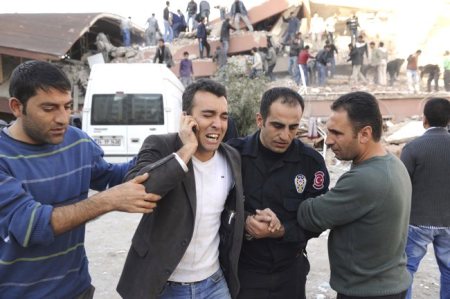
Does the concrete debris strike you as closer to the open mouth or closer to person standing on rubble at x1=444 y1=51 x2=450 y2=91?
person standing on rubble at x1=444 y1=51 x2=450 y2=91

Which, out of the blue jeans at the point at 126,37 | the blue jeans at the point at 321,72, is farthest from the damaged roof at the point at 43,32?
the blue jeans at the point at 321,72

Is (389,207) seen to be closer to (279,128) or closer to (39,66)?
(279,128)

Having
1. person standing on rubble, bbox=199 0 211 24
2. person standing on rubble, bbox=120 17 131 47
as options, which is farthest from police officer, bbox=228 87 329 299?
person standing on rubble, bbox=199 0 211 24

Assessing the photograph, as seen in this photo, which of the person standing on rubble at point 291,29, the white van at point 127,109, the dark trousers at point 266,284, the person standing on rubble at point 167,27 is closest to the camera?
the dark trousers at point 266,284

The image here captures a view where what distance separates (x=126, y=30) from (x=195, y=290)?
1992 cm

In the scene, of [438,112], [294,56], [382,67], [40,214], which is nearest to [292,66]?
[294,56]

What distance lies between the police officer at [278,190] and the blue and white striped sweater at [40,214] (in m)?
0.86

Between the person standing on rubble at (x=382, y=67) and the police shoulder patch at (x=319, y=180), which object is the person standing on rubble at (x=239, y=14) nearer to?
the person standing on rubble at (x=382, y=67)

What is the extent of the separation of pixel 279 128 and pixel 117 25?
63.4 feet

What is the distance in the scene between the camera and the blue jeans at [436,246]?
3434mm

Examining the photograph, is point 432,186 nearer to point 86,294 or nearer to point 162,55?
point 86,294

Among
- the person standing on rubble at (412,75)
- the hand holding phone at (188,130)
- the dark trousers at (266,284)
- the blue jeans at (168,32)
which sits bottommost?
the dark trousers at (266,284)

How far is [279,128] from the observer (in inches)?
86.5

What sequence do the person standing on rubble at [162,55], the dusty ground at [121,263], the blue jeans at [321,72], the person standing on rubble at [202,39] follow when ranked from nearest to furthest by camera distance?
the dusty ground at [121,263] → the person standing on rubble at [162,55] → the blue jeans at [321,72] → the person standing on rubble at [202,39]
